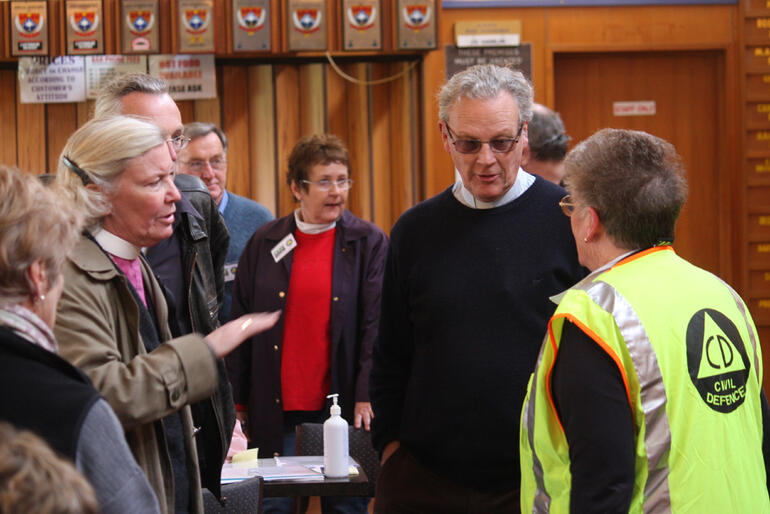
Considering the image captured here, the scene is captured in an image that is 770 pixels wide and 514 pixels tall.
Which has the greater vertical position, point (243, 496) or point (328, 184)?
point (328, 184)

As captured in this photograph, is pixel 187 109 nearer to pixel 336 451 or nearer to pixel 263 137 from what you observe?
pixel 263 137

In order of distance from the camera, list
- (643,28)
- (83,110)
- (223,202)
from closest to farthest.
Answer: (223,202) → (83,110) → (643,28)

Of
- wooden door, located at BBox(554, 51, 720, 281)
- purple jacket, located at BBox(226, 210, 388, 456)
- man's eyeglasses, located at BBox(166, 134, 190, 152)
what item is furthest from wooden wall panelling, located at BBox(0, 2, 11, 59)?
wooden door, located at BBox(554, 51, 720, 281)

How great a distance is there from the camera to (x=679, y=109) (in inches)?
225

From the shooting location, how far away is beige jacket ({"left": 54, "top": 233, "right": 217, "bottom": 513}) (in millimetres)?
1720

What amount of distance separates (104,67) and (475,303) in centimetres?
363

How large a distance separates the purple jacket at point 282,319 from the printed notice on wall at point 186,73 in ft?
4.63

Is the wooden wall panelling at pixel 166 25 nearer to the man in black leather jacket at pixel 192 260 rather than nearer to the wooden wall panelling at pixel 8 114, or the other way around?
the wooden wall panelling at pixel 8 114

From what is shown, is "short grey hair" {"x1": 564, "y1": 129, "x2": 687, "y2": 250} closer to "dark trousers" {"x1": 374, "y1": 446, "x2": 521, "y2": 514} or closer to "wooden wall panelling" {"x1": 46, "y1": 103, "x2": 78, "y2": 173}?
"dark trousers" {"x1": 374, "y1": 446, "x2": 521, "y2": 514}

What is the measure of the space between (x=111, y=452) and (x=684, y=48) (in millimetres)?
5054

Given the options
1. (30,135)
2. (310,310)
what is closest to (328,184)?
(310,310)

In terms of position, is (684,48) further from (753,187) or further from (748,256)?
(748,256)

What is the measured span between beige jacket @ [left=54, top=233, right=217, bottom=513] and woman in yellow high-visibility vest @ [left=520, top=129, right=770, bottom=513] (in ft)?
2.22

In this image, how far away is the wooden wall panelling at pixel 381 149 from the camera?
536cm
